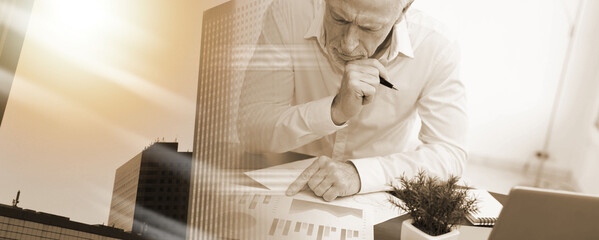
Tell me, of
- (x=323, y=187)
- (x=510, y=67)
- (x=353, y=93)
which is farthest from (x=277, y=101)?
(x=510, y=67)

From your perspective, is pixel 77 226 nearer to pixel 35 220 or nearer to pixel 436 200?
pixel 35 220

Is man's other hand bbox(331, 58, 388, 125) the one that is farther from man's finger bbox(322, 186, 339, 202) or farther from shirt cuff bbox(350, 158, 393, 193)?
man's finger bbox(322, 186, 339, 202)

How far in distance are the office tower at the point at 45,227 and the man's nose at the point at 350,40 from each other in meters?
1.34

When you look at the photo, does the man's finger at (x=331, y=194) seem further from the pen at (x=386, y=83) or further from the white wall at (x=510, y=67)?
the white wall at (x=510, y=67)

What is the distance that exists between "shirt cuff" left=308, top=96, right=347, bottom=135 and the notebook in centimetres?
65

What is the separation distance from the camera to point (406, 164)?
226 cm

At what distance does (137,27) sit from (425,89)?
1.42 m

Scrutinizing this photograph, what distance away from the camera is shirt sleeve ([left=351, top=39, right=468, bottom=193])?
7.38ft

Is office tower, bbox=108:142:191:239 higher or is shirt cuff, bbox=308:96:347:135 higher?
shirt cuff, bbox=308:96:347:135

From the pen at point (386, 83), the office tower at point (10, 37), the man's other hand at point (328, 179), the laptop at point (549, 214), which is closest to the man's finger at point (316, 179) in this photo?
the man's other hand at point (328, 179)

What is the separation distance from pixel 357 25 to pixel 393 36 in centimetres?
17

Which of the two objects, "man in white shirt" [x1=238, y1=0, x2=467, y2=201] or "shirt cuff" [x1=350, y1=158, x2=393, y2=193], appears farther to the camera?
"man in white shirt" [x1=238, y1=0, x2=467, y2=201]

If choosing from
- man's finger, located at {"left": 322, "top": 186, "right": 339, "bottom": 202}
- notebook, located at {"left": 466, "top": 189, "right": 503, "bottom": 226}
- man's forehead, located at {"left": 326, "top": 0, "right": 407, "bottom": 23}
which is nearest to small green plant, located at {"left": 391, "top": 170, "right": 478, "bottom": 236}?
notebook, located at {"left": 466, "top": 189, "right": 503, "bottom": 226}

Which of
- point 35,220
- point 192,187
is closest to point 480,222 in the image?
point 192,187
